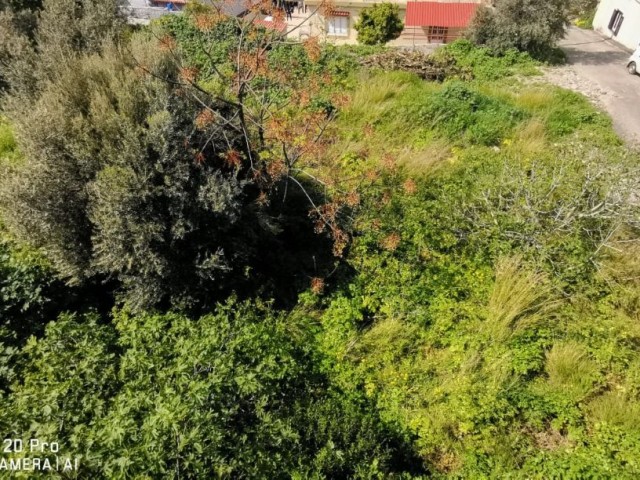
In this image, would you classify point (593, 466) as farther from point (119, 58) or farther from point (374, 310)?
point (119, 58)

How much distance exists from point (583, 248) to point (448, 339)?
7.52 feet

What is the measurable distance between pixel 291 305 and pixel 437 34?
56.0 ft

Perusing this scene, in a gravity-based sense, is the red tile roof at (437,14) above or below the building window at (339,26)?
above

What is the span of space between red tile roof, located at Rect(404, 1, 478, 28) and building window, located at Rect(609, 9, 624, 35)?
726cm

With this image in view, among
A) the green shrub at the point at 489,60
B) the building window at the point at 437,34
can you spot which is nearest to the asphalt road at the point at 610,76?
the green shrub at the point at 489,60

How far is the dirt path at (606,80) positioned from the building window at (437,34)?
4.70 meters

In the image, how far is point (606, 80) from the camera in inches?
495

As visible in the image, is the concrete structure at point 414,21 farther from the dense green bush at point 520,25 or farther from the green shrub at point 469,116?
the green shrub at point 469,116

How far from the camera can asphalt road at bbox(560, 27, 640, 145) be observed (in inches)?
387

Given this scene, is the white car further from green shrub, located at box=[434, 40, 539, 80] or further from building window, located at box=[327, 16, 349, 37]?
building window, located at box=[327, 16, 349, 37]

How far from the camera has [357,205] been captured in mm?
6090

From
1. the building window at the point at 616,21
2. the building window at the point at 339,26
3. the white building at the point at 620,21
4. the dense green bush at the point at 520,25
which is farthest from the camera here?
the building window at the point at 339,26

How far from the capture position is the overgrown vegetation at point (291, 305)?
350cm

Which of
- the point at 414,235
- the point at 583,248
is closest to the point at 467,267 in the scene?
the point at 414,235
